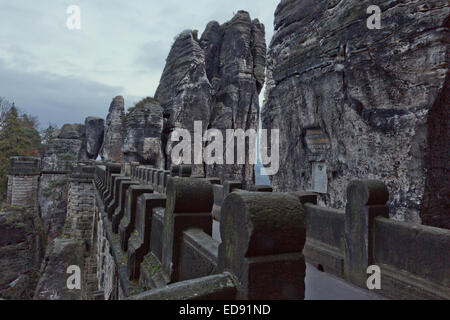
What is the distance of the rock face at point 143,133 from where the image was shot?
92.9ft

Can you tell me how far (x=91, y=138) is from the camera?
4175cm

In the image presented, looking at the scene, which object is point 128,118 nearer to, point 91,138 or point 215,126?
point 215,126

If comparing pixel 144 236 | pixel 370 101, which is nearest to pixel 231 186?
pixel 144 236

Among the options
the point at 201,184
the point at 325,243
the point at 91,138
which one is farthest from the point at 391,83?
the point at 91,138

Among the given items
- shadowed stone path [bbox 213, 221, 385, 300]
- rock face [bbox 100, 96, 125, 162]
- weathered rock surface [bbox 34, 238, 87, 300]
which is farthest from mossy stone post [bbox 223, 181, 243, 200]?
rock face [bbox 100, 96, 125, 162]

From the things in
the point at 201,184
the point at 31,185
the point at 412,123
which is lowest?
the point at 31,185

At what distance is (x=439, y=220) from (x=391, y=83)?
385 cm

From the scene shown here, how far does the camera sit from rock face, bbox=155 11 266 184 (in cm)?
3097

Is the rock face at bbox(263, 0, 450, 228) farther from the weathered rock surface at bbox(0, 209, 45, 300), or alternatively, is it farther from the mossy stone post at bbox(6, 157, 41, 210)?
the mossy stone post at bbox(6, 157, 41, 210)

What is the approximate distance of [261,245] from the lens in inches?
67.9

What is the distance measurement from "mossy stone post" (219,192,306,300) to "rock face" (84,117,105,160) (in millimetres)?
44547

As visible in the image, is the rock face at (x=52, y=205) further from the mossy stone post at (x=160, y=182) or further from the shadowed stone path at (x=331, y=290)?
the shadowed stone path at (x=331, y=290)

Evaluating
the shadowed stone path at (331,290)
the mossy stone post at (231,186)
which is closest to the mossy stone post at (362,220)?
the shadowed stone path at (331,290)


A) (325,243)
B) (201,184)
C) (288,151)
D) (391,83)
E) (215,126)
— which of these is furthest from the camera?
(215,126)
